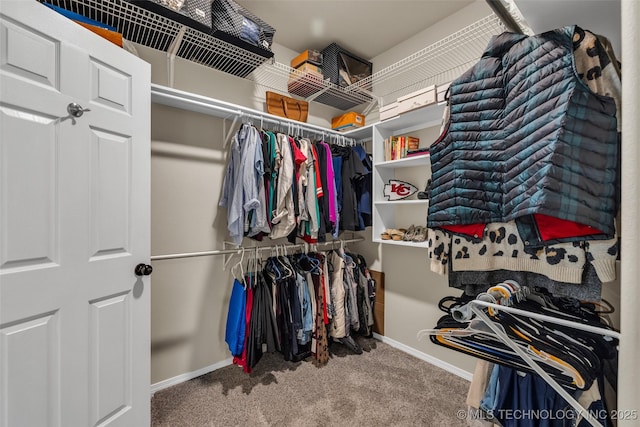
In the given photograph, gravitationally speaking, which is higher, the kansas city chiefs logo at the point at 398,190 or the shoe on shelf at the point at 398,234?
the kansas city chiefs logo at the point at 398,190

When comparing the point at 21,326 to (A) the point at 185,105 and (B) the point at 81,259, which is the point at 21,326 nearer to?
(B) the point at 81,259

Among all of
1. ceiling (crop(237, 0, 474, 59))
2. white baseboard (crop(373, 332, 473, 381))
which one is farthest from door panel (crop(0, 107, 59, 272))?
white baseboard (crop(373, 332, 473, 381))

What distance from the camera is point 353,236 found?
9.26 feet

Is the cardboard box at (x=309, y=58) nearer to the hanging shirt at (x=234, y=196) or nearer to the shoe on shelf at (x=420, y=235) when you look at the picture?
the hanging shirt at (x=234, y=196)

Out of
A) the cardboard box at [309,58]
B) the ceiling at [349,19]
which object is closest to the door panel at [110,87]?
the ceiling at [349,19]

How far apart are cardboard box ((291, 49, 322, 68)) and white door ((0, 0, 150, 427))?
1.34 m

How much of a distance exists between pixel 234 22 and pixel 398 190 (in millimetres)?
1656

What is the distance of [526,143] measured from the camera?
812mm

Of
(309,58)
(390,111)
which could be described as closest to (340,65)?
(309,58)

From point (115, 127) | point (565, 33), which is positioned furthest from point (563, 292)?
point (115, 127)

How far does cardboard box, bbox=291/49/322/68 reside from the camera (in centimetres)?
231

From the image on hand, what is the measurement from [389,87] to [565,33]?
6.32 feet

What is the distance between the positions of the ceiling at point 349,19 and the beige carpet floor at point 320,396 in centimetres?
277

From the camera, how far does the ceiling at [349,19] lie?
6.61 ft
